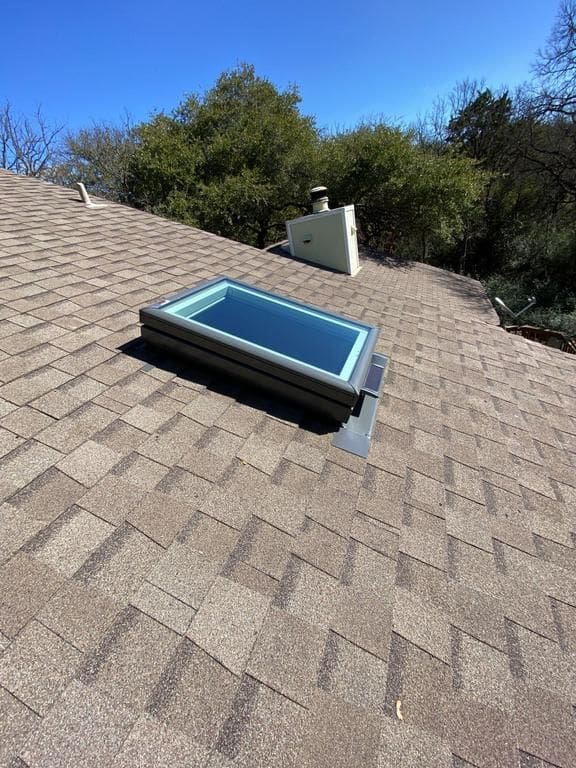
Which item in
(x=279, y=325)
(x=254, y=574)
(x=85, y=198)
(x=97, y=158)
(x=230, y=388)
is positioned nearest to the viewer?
(x=254, y=574)

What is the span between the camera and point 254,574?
1.52 meters

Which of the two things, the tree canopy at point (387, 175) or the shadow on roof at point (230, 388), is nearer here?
the shadow on roof at point (230, 388)

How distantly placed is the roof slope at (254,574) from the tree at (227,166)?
12781 mm

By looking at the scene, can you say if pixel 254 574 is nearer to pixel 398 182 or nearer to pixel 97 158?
pixel 398 182

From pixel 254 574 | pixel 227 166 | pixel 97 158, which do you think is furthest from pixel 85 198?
pixel 97 158

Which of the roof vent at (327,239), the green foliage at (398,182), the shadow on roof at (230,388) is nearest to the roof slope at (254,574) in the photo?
the shadow on roof at (230,388)

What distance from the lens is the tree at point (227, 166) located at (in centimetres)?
1402

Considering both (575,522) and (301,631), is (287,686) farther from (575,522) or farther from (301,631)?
(575,522)

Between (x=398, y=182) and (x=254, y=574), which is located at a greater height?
(x=398, y=182)

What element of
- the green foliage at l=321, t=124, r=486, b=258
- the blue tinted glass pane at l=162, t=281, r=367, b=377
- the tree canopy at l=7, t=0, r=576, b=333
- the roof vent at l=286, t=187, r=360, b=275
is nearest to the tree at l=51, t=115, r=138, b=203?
the tree canopy at l=7, t=0, r=576, b=333

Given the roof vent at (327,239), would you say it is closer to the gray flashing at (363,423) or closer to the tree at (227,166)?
the gray flashing at (363,423)

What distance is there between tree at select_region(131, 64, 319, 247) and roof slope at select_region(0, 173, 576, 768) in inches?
503

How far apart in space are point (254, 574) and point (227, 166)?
56.9 ft

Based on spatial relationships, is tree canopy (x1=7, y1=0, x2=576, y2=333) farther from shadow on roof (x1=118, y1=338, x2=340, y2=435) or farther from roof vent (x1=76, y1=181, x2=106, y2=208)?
shadow on roof (x1=118, y1=338, x2=340, y2=435)
